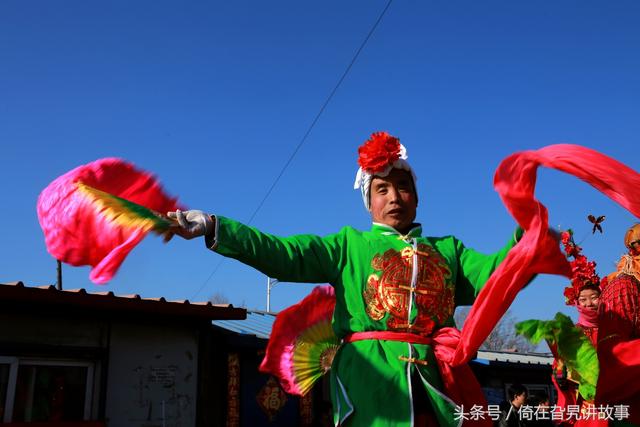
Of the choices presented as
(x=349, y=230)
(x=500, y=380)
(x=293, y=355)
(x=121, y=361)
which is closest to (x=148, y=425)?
(x=121, y=361)

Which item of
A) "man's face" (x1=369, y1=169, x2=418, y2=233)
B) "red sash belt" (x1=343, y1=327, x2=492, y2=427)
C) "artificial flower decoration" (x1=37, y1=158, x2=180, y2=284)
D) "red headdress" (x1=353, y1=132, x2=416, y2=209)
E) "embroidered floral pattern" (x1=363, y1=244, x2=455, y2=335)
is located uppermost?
"red headdress" (x1=353, y1=132, x2=416, y2=209)

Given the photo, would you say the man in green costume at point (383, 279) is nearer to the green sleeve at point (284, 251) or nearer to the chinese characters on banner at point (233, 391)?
the green sleeve at point (284, 251)

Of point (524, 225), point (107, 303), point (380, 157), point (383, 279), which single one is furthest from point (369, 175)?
point (107, 303)

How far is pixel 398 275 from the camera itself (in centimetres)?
316

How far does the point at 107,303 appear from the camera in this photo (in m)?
8.02

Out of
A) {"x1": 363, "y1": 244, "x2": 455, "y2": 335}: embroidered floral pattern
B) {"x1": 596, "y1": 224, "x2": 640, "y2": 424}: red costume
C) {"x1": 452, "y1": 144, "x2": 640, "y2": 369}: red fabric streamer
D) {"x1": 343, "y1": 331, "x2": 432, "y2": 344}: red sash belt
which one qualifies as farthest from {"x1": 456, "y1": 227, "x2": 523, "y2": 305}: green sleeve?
{"x1": 596, "y1": 224, "x2": 640, "y2": 424}: red costume

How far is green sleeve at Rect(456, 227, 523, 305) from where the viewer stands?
3.29 meters

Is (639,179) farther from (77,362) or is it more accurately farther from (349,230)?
(77,362)

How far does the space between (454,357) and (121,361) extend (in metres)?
6.43

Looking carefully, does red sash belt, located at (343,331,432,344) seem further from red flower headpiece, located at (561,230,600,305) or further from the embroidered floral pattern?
red flower headpiece, located at (561,230,600,305)

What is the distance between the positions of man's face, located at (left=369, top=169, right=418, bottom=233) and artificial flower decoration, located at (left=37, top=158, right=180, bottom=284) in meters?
1.16

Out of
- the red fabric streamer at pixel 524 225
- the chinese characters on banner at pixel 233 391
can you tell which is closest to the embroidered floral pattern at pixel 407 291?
the red fabric streamer at pixel 524 225

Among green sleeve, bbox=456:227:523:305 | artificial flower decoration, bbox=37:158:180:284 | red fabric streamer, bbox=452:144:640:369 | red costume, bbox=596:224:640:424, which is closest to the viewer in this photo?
artificial flower decoration, bbox=37:158:180:284

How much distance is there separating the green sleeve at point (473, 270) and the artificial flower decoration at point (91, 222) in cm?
153
